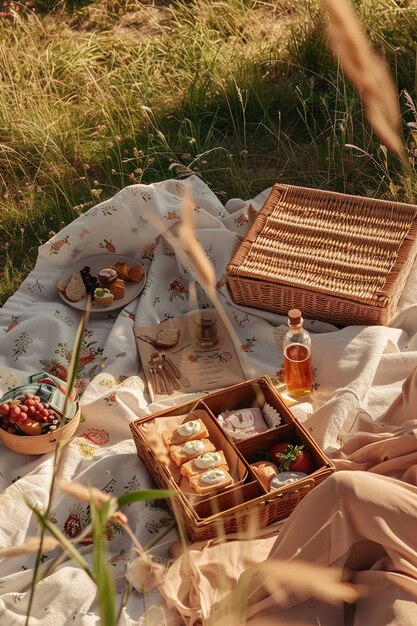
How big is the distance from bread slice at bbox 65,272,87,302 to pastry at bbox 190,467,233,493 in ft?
4.42

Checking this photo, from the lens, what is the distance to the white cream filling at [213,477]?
2.91 m

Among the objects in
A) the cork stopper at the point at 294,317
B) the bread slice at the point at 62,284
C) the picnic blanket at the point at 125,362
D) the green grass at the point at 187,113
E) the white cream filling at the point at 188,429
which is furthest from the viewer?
the green grass at the point at 187,113

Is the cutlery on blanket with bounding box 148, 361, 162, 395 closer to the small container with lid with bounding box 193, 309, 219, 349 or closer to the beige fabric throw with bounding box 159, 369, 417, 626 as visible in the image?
the small container with lid with bounding box 193, 309, 219, 349

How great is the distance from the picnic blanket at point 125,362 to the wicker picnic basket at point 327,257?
10 centimetres

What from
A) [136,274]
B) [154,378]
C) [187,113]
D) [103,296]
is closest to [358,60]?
[154,378]

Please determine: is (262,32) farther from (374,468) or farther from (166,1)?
(374,468)

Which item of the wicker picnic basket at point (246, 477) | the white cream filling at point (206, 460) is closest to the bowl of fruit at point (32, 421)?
the wicker picnic basket at point (246, 477)

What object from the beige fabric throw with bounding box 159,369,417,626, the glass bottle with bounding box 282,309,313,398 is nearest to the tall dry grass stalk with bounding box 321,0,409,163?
the beige fabric throw with bounding box 159,369,417,626

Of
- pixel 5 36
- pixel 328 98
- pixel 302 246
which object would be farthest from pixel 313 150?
pixel 5 36

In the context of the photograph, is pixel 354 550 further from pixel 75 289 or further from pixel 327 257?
pixel 75 289

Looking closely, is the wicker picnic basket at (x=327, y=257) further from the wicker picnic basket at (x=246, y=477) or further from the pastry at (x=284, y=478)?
the pastry at (x=284, y=478)

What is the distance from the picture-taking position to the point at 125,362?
3.70m

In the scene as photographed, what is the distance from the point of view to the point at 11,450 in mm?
3352

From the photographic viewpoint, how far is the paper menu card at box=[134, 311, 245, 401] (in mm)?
3631
